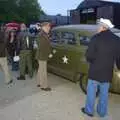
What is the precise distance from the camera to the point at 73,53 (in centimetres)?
1095

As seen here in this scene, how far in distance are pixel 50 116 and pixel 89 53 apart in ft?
5.04

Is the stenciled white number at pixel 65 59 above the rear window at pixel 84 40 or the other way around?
the other way around

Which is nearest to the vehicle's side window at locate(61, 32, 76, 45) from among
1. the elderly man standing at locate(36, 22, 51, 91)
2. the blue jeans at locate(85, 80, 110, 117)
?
the elderly man standing at locate(36, 22, 51, 91)

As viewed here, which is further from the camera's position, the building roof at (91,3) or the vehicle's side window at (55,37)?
the building roof at (91,3)

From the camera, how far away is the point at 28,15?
92938mm

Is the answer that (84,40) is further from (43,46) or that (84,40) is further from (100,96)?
(100,96)

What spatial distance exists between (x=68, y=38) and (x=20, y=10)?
272 feet

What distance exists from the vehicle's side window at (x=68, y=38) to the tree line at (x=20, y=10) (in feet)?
227

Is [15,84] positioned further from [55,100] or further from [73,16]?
[73,16]

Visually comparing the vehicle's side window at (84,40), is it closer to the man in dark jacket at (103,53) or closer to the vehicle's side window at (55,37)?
the vehicle's side window at (55,37)

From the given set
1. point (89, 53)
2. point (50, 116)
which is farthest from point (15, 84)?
point (89, 53)

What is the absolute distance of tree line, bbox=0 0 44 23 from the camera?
278 ft

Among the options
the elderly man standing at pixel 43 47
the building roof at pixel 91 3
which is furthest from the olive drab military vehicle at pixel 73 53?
the building roof at pixel 91 3

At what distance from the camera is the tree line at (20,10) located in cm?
8488
